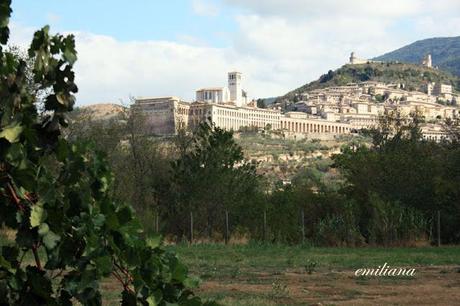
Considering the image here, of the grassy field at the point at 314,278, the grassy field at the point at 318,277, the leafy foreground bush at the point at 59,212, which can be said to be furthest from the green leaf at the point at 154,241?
the grassy field at the point at 318,277

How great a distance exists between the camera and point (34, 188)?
2443mm

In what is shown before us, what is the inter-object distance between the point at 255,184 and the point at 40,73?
2510 cm

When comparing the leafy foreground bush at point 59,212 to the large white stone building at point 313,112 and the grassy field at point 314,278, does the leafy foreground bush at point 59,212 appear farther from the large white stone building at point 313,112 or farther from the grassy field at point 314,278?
the large white stone building at point 313,112

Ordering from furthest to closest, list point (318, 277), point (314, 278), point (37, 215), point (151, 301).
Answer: point (318, 277)
point (314, 278)
point (151, 301)
point (37, 215)

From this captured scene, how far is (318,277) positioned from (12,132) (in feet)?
36.7

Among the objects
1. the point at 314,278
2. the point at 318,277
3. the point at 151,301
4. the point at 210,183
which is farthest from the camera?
the point at 210,183

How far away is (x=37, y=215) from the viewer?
7.84 feet

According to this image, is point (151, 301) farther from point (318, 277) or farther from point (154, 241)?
point (318, 277)

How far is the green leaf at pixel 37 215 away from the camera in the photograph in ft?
7.80

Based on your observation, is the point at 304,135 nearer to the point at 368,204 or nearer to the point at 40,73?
the point at 368,204

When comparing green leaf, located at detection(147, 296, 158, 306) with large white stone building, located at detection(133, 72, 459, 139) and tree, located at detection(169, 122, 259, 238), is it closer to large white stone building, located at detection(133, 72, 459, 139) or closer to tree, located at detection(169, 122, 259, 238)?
tree, located at detection(169, 122, 259, 238)

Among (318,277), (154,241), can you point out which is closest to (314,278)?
(318,277)

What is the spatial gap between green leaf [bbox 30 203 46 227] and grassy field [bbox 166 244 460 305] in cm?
488

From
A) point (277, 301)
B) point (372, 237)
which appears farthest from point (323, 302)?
point (372, 237)
